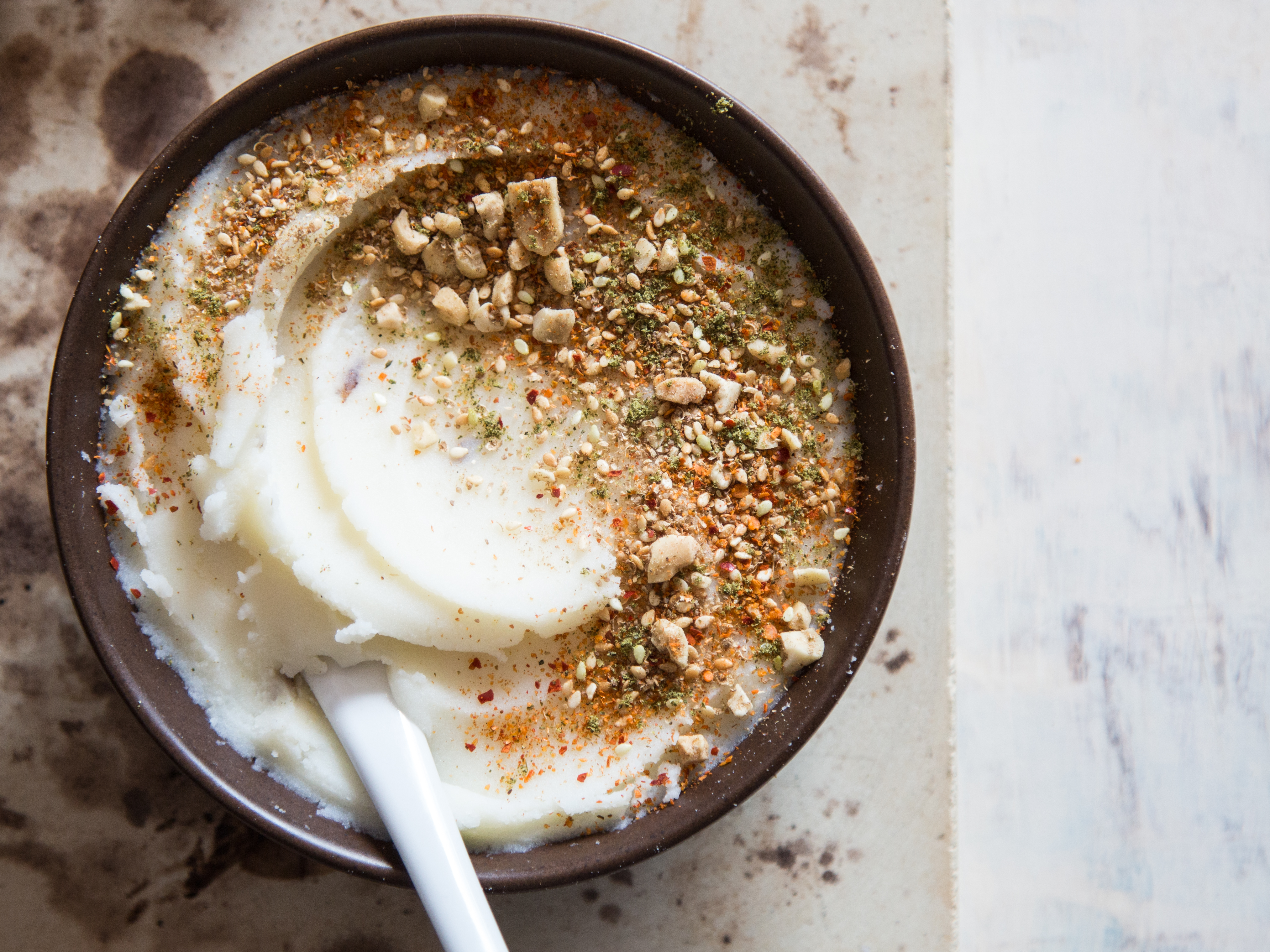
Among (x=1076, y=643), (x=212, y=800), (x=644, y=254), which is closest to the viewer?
(x=644, y=254)

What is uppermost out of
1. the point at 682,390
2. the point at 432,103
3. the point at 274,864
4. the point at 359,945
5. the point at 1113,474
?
the point at 432,103

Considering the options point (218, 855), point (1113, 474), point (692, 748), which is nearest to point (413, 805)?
point (692, 748)

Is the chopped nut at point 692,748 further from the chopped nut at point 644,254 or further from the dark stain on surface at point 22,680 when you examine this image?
the dark stain on surface at point 22,680

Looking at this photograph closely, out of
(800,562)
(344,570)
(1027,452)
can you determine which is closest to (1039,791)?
(1027,452)

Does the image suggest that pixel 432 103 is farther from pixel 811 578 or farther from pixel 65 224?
pixel 811 578

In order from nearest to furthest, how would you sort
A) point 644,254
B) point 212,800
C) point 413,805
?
point 413,805
point 644,254
point 212,800

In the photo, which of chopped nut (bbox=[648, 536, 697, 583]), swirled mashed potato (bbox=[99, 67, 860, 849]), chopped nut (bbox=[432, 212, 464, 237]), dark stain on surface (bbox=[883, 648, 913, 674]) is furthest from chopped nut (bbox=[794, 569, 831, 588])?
chopped nut (bbox=[432, 212, 464, 237])

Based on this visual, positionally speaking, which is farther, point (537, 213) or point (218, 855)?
point (218, 855)
